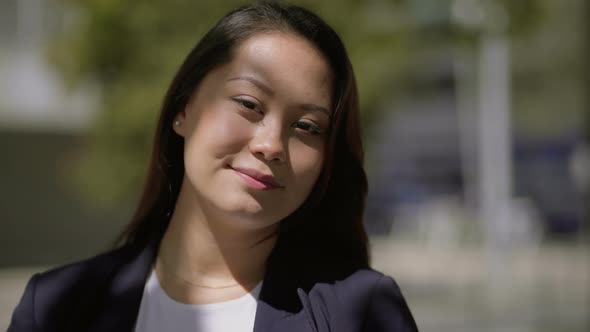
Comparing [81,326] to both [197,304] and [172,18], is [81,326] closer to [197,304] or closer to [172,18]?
[197,304]

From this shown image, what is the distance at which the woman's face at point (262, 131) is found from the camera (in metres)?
1.51

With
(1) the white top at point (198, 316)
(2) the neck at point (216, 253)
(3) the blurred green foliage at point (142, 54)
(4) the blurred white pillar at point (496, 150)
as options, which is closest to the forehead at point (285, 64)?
(2) the neck at point (216, 253)

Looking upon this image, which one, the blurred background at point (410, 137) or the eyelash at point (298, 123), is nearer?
the eyelash at point (298, 123)

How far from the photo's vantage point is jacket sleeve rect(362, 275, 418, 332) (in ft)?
5.04

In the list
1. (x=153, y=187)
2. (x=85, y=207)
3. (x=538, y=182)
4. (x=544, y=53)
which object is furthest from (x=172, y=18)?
(x=538, y=182)

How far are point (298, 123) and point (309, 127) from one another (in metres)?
0.02

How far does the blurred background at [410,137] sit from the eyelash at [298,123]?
5.03 metres

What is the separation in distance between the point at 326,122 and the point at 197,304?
18.2 inches

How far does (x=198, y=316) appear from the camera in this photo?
1.61m

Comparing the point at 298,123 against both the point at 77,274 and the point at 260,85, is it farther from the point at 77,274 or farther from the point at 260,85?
the point at 77,274

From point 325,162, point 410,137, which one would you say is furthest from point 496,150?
point 410,137

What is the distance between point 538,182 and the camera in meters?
25.0

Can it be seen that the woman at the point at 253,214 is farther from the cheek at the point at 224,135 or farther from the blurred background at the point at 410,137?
the blurred background at the point at 410,137

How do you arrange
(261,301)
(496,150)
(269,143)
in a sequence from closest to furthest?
(269,143)
(261,301)
(496,150)
